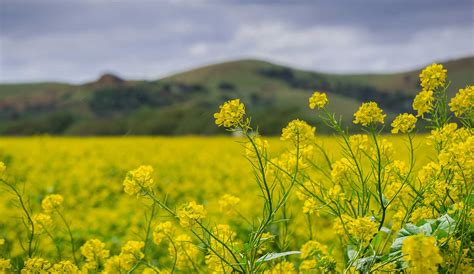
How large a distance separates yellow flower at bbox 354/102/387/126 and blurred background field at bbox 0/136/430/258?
265 cm

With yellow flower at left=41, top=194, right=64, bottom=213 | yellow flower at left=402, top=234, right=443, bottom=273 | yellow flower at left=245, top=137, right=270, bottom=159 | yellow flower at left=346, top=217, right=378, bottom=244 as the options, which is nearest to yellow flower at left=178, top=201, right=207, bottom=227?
yellow flower at left=245, top=137, right=270, bottom=159

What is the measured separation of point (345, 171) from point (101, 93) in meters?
132

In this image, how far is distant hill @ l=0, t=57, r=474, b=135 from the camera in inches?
4508

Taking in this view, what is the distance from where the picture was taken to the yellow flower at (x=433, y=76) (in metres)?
2.87

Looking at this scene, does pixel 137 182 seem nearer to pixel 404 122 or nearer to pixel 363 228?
pixel 363 228

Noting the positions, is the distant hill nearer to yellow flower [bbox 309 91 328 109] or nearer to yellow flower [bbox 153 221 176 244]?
yellow flower [bbox 153 221 176 244]

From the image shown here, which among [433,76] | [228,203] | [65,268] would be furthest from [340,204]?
[65,268]

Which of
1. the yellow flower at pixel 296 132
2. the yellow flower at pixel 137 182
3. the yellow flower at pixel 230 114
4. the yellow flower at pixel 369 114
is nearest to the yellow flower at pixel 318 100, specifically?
the yellow flower at pixel 296 132

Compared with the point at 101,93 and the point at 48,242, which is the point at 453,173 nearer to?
the point at 48,242

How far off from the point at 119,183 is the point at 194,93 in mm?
129516

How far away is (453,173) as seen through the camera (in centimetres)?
286

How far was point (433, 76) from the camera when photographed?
2887mm

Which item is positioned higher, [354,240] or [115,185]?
[354,240]

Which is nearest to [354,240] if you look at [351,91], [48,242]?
[48,242]
